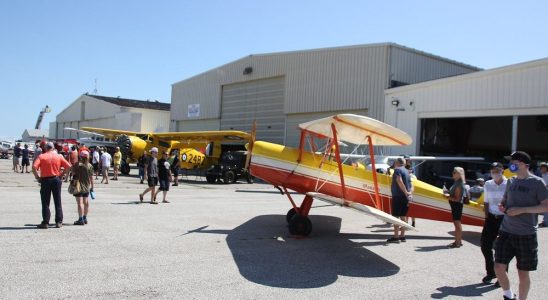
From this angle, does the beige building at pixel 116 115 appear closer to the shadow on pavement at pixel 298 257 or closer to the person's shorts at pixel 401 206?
the shadow on pavement at pixel 298 257

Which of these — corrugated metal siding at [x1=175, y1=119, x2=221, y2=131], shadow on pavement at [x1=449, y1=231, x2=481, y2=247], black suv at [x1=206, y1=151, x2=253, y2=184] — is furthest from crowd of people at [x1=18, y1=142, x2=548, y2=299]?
corrugated metal siding at [x1=175, y1=119, x2=221, y2=131]

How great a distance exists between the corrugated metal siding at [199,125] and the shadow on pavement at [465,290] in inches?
1233


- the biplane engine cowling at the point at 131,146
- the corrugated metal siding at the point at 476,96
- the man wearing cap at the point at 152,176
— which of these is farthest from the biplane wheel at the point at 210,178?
the man wearing cap at the point at 152,176

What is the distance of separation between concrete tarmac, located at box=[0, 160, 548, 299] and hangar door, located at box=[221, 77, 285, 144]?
2023cm

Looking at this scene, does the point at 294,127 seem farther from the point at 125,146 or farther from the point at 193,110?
the point at 193,110

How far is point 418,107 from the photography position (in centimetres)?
2188

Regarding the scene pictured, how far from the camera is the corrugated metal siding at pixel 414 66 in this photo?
916 inches

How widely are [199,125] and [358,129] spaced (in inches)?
1219

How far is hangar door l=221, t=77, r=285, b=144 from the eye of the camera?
100ft

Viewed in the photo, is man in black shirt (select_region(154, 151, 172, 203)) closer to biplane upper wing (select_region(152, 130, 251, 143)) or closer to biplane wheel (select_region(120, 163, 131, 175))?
biplane upper wing (select_region(152, 130, 251, 143))

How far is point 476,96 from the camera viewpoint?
19469mm

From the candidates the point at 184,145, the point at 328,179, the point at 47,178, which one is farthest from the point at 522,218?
the point at 184,145

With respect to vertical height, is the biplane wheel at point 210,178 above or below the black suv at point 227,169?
below

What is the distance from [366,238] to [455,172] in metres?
2.20
